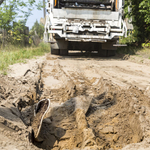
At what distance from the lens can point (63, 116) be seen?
2.64 m

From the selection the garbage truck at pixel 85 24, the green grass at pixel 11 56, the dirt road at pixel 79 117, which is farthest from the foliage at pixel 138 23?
the dirt road at pixel 79 117

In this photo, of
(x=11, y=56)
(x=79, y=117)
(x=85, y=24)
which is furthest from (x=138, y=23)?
(x=79, y=117)

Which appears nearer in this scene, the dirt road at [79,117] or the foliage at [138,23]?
the dirt road at [79,117]

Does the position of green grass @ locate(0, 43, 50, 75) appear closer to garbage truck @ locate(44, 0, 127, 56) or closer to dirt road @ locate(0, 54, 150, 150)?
garbage truck @ locate(44, 0, 127, 56)

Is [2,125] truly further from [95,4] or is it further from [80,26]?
[95,4]

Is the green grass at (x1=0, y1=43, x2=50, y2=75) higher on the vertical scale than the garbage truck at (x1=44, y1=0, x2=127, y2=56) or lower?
lower

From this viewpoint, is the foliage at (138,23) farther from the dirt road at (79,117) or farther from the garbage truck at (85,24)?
the dirt road at (79,117)

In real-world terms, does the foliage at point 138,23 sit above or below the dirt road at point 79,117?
above

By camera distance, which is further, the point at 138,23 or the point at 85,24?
the point at 138,23

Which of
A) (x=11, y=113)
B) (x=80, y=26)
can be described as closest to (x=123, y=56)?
(x=80, y=26)

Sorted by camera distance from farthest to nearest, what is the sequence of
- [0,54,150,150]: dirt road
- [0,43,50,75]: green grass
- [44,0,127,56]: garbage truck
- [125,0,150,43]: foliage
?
[125,0,150,43]: foliage, [44,0,127,56]: garbage truck, [0,43,50,75]: green grass, [0,54,150,150]: dirt road

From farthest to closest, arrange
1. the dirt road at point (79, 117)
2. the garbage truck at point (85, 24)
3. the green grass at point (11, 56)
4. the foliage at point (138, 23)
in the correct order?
the foliage at point (138, 23) < the garbage truck at point (85, 24) < the green grass at point (11, 56) < the dirt road at point (79, 117)

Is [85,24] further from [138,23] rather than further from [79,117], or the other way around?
[79,117]

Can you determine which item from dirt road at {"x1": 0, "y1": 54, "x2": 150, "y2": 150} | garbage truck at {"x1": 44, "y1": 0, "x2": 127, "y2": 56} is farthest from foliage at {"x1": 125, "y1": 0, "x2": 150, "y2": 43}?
dirt road at {"x1": 0, "y1": 54, "x2": 150, "y2": 150}
